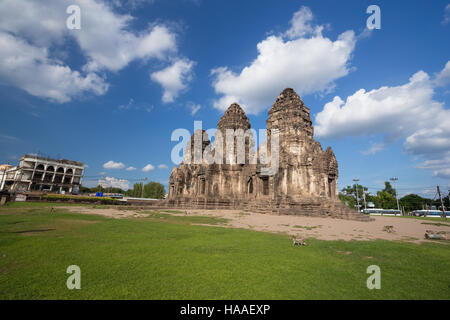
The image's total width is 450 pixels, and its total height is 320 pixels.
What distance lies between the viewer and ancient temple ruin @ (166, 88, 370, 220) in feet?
65.6

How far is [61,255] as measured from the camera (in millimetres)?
4480

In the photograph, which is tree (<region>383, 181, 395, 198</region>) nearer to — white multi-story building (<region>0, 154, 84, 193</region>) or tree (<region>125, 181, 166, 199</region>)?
tree (<region>125, 181, 166, 199</region>)

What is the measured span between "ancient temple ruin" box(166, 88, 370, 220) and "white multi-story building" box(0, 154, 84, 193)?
164 ft

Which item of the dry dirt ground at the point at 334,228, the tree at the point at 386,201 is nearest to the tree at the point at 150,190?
the dry dirt ground at the point at 334,228

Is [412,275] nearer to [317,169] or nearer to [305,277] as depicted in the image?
[305,277]

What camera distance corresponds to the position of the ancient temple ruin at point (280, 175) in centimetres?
2000

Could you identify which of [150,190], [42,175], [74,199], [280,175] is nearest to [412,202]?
[280,175]

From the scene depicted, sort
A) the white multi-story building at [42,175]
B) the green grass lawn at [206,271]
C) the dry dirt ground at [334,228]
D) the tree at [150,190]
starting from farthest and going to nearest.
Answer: the tree at [150,190] < the white multi-story building at [42,175] < the dry dirt ground at [334,228] < the green grass lawn at [206,271]

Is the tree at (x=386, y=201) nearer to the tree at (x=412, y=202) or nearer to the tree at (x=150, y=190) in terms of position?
the tree at (x=412, y=202)

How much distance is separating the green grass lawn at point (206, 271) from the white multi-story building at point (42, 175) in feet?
211

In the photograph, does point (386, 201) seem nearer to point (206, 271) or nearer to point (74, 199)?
point (206, 271)

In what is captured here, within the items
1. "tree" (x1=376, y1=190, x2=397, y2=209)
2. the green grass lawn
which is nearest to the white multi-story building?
the green grass lawn

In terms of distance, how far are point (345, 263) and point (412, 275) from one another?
1.17 meters
